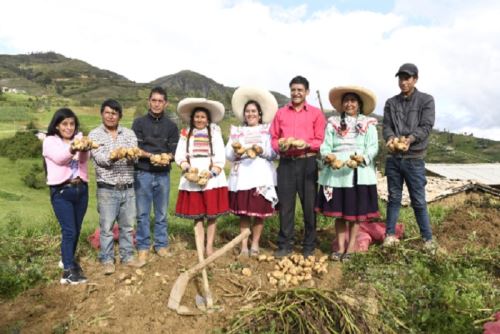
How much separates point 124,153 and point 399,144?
2973 mm

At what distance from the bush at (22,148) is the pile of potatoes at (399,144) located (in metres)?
18.8

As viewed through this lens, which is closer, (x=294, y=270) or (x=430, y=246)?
(x=294, y=270)

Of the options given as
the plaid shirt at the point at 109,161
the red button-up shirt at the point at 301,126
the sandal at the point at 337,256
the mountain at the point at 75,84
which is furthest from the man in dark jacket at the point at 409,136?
the mountain at the point at 75,84

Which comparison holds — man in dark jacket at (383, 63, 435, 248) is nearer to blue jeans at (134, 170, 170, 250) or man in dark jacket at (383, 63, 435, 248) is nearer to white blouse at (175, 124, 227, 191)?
white blouse at (175, 124, 227, 191)

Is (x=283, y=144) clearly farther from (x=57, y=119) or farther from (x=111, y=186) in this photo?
(x=57, y=119)

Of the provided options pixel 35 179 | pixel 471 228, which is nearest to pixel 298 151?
pixel 471 228

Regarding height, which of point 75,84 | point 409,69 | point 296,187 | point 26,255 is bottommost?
point 26,255

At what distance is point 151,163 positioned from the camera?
4.88m

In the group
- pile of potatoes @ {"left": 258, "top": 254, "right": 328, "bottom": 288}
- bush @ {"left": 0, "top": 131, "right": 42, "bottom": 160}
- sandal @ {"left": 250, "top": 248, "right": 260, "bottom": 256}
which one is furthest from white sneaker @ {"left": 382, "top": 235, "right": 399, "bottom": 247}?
bush @ {"left": 0, "top": 131, "right": 42, "bottom": 160}

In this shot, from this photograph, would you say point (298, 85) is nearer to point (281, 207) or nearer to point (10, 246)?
point (281, 207)

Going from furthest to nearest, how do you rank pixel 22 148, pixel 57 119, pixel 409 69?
pixel 22 148 < pixel 409 69 < pixel 57 119

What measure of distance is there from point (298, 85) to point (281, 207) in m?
1.45

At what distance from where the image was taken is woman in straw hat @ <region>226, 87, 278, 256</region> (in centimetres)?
496

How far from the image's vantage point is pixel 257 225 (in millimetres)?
5180
